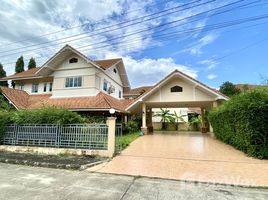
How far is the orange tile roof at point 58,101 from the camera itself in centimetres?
1814

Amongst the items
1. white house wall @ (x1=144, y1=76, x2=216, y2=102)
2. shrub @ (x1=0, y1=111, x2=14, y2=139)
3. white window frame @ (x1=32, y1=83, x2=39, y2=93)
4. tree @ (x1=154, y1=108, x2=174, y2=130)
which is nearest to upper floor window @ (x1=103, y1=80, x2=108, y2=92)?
white house wall @ (x1=144, y1=76, x2=216, y2=102)

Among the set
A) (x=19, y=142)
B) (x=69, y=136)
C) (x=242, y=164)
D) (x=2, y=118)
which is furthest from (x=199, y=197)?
(x=2, y=118)

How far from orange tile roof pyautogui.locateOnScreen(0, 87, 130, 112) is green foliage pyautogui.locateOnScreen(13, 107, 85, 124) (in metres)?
4.44

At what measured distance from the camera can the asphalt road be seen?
16.9ft

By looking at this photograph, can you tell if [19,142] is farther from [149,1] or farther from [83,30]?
[149,1]

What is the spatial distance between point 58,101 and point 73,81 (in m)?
2.57

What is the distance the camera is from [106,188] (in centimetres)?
577

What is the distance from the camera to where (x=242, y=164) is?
814 cm

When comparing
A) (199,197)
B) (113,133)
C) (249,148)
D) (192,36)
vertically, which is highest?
(192,36)

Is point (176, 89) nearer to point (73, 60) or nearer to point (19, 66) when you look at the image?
point (73, 60)

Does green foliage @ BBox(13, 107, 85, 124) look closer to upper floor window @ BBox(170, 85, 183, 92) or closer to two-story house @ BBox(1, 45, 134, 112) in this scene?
two-story house @ BBox(1, 45, 134, 112)

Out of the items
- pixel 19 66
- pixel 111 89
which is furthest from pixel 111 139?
pixel 19 66

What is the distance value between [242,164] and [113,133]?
5883 millimetres

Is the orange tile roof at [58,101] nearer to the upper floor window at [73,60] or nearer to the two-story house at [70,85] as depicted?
the two-story house at [70,85]
